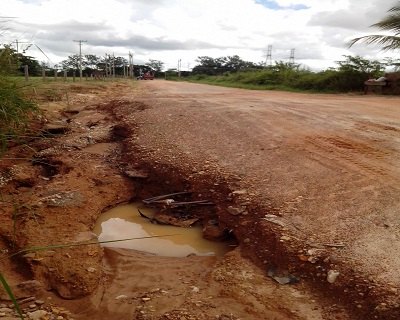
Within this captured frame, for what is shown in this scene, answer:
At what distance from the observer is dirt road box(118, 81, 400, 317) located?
316cm

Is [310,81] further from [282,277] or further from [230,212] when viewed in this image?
[282,277]

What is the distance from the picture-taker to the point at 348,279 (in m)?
3.00

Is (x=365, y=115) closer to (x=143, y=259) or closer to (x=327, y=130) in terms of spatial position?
(x=327, y=130)

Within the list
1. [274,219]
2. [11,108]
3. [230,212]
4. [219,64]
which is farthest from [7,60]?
[219,64]

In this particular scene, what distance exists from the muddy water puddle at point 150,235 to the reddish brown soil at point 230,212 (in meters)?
0.16

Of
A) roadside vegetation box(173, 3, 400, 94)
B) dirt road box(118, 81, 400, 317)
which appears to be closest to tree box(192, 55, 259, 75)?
roadside vegetation box(173, 3, 400, 94)

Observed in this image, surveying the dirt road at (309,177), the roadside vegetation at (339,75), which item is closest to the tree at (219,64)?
the roadside vegetation at (339,75)

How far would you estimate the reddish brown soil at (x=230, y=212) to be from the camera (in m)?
2.97

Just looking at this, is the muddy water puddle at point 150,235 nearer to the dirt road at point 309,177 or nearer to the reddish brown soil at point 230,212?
the reddish brown soil at point 230,212

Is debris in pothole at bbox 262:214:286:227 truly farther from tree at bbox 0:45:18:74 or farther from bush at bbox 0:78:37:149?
tree at bbox 0:45:18:74

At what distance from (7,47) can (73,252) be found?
9.07 ft

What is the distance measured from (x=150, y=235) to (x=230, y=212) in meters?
0.82

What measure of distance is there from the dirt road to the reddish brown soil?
0.04ft

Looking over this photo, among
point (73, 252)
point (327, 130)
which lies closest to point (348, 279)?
point (73, 252)
